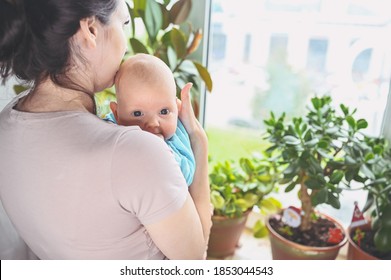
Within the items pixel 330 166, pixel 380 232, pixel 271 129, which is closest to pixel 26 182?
pixel 271 129

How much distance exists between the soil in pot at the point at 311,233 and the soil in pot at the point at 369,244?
Answer: 0.30 ft

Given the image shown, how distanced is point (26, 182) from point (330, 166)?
1.01 meters

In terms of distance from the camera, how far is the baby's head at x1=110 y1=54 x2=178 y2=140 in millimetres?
732

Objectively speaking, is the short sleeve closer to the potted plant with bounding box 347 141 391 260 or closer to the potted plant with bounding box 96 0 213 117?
the potted plant with bounding box 96 0 213 117

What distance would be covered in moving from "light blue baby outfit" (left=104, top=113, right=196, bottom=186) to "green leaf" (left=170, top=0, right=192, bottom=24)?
22.6 inches

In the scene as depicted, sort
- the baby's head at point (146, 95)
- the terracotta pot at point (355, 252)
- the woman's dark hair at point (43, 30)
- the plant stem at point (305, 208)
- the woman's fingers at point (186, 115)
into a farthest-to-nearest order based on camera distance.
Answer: the plant stem at point (305, 208)
the terracotta pot at point (355, 252)
the woman's fingers at point (186, 115)
the baby's head at point (146, 95)
the woman's dark hair at point (43, 30)

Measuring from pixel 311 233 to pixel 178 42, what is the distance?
0.87 m

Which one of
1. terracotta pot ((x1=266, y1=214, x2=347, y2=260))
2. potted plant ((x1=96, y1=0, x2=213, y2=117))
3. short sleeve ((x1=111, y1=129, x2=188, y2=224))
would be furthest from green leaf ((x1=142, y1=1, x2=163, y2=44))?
terracotta pot ((x1=266, y1=214, x2=347, y2=260))

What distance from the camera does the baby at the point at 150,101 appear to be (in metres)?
0.73

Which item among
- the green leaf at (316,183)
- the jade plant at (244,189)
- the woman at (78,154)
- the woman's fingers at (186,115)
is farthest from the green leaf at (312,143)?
the woman at (78,154)

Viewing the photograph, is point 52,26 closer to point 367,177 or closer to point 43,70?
point 43,70

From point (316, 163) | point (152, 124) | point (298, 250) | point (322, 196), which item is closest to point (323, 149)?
point (316, 163)

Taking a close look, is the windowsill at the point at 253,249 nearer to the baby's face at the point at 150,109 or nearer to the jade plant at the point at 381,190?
the jade plant at the point at 381,190

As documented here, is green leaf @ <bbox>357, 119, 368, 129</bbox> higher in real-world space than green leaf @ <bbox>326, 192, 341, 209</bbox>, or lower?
higher
